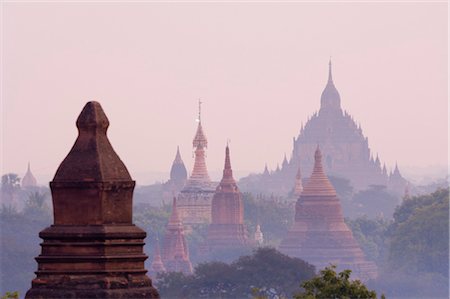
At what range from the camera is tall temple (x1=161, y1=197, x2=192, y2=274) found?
14862 cm

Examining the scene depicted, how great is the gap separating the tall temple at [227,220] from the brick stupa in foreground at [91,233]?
142023 mm

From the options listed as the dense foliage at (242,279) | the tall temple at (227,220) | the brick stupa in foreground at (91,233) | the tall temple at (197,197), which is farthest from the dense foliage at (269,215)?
the brick stupa in foreground at (91,233)

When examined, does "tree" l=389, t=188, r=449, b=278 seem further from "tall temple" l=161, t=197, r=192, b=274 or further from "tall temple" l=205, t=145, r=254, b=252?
"tall temple" l=205, t=145, r=254, b=252

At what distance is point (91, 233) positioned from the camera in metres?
19.9

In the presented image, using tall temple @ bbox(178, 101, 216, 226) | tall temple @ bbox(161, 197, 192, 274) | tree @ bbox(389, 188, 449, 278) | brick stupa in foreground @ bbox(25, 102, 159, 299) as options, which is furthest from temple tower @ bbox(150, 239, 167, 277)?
brick stupa in foreground @ bbox(25, 102, 159, 299)

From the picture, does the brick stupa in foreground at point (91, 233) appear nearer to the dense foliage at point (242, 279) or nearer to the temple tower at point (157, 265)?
the dense foliage at point (242, 279)

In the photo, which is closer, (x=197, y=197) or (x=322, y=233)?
(x=322, y=233)

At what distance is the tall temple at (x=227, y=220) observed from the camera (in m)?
163

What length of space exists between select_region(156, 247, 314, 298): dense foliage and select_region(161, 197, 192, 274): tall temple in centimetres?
4375

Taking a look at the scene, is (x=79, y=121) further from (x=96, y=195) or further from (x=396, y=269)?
(x=396, y=269)

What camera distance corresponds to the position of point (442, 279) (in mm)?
138625

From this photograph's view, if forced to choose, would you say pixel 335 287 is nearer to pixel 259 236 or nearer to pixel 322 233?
pixel 322 233

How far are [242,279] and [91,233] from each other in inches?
3199

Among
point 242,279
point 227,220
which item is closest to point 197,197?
point 227,220
